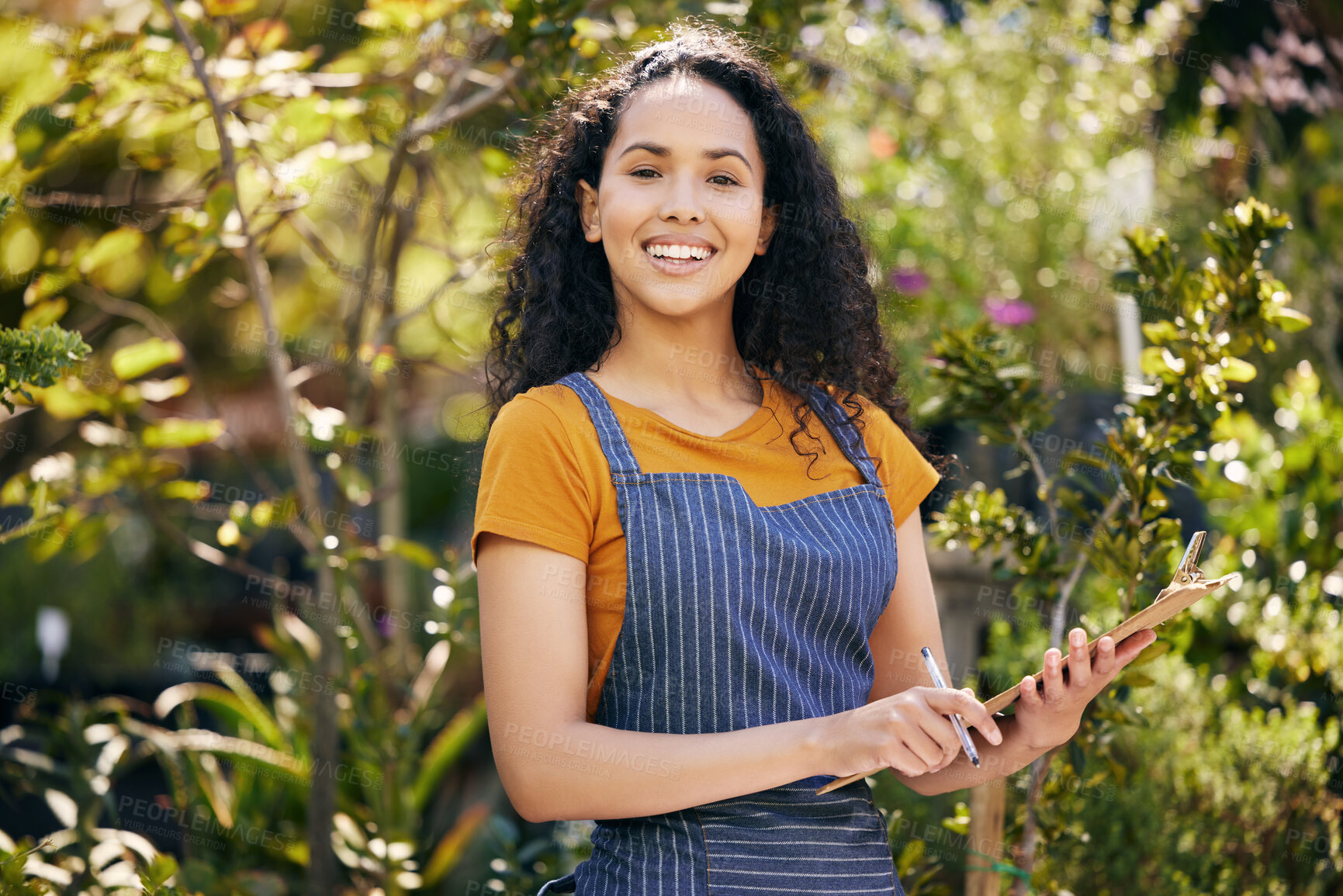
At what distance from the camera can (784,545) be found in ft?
4.38

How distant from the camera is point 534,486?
4.12 ft

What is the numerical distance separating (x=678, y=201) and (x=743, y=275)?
0.30 metres

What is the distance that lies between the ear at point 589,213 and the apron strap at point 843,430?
0.39 metres

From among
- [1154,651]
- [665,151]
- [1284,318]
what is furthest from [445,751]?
[1284,318]

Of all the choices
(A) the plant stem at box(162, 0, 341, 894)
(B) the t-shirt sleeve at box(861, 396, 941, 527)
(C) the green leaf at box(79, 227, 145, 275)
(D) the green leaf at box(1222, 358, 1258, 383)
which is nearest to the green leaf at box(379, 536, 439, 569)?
(A) the plant stem at box(162, 0, 341, 894)

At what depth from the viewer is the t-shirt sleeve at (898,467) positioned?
156cm

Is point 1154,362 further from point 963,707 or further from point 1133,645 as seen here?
point 963,707

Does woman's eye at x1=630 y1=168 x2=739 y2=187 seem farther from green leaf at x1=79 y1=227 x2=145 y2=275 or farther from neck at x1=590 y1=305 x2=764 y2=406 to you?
green leaf at x1=79 y1=227 x2=145 y2=275

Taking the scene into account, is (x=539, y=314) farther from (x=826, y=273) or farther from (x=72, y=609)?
(x=72, y=609)

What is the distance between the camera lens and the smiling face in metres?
1.41

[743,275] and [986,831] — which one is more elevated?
[743,275]

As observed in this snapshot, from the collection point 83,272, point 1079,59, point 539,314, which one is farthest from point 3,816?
point 1079,59

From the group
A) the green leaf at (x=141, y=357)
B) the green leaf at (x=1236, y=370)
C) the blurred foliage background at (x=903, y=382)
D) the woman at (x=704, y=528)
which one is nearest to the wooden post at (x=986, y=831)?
the blurred foliage background at (x=903, y=382)

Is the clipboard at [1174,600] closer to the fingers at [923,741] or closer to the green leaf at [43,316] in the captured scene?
the fingers at [923,741]
